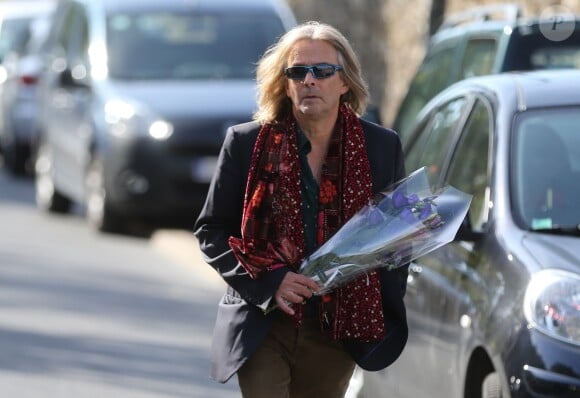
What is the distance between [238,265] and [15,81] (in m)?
16.5

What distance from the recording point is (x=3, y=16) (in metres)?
23.2

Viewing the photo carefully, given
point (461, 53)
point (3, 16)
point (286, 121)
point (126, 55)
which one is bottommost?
point (3, 16)

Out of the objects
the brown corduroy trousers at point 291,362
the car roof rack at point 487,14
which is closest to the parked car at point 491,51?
the car roof rack at point 487,14

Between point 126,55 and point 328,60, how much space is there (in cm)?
952

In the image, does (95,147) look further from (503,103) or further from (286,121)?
(286,121)

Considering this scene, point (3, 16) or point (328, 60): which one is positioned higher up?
point (328, 60)

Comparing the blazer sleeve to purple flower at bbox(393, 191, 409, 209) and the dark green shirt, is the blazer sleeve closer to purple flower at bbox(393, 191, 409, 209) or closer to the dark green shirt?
the dark green shirt

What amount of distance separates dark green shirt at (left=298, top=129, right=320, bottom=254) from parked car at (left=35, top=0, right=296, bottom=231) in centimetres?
800

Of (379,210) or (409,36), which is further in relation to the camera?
(409,36)

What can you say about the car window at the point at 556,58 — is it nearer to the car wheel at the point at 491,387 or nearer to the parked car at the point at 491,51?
the parked car at the point at 491,51

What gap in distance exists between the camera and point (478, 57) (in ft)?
31.2

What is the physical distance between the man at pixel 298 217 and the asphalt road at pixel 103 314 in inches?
125

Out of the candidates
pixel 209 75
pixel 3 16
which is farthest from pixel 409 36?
pixel 3 16

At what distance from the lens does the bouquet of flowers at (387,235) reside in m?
4.72
